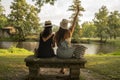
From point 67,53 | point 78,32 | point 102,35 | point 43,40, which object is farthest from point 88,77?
point 102,35

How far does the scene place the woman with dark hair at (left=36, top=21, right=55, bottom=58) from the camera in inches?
337

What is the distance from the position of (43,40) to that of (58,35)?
3.49 feet

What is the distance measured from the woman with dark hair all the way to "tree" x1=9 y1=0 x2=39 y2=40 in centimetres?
6313

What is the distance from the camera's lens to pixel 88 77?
1022 centimetres

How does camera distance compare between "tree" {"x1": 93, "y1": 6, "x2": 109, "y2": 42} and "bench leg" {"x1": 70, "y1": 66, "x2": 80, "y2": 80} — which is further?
"tree" {"x1": 93, "y1": 6, "x2": 109, "y2": 42}

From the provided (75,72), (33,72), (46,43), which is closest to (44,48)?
(46,43)

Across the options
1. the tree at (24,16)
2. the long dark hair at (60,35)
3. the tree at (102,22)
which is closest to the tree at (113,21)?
the tree at (102,22)

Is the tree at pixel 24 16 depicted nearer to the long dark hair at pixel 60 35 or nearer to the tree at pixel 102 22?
the tree at pixel 102 22

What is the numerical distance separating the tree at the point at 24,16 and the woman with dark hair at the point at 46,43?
63.1m

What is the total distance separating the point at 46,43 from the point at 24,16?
6562cm

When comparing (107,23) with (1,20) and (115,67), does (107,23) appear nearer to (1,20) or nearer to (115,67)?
(1,20)

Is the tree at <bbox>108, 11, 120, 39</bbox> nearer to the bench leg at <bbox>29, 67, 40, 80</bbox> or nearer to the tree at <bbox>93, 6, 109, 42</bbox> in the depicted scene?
the tree at <bbox>93, 6, 109, 42</bbox>

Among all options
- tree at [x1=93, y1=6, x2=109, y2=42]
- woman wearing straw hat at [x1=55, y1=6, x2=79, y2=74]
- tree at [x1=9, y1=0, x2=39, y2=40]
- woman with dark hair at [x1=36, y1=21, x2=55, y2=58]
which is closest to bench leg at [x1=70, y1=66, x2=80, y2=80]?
woman wearing straw hat at [x1=55, y1=6, x2=79, y2=74]

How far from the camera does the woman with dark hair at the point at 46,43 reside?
8570 millimetres
